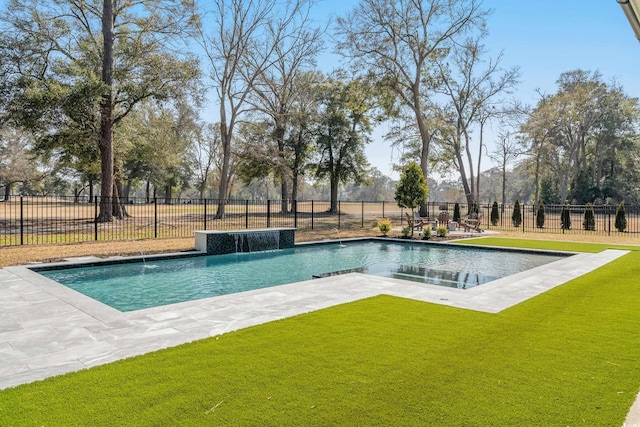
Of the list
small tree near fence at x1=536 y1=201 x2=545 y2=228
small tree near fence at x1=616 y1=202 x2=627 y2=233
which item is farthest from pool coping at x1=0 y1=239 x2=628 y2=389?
small tree near fence at x1=536 y1=201 x2=545 y2=228

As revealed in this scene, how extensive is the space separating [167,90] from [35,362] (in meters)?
15.3

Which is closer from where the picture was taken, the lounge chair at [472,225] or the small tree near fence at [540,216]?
the lounge chair at [472,225]

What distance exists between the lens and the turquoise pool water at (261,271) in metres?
6.53

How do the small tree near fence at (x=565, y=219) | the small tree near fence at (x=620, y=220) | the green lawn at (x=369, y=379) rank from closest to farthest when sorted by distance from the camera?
the green lawn at (x=369, y=379) → the small tree near fence at (x=620, y=220) → the small tree near fence at (x=565, y=219)

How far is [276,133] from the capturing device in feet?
97.6

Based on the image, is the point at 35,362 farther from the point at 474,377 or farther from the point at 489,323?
the point at 489,323

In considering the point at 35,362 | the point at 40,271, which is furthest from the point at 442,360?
the point at 40,271

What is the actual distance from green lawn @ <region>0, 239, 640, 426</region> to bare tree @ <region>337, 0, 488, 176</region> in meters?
20.0

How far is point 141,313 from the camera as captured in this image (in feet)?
15.0

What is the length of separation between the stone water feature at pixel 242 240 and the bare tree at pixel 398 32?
13.4m

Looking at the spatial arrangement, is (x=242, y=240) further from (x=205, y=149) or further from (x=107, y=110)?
(x=205, y=149)

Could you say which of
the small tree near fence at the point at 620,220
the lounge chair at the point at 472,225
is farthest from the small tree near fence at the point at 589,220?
the lounge chair at the point at 472,225

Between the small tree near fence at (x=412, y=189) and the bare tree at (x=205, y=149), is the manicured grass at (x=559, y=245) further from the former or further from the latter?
the bare tree at (x=205, y=149)

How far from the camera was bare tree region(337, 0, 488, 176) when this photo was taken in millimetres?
21250
